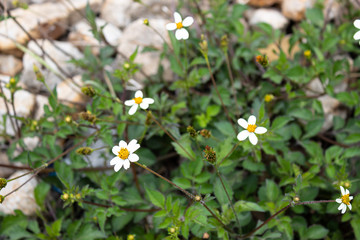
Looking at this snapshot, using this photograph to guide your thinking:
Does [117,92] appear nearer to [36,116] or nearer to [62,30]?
[36,116]

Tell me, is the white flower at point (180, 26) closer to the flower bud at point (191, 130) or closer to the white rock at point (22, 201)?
the flower bud at point (191, 130)

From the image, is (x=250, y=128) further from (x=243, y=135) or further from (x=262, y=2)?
(x=262, y=2)

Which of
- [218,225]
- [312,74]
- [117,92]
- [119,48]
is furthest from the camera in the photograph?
[119,48]

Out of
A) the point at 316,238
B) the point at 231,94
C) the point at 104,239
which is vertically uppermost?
the point at 231,94

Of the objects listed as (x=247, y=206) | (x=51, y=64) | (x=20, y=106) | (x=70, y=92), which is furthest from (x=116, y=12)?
(x=247, y=206)

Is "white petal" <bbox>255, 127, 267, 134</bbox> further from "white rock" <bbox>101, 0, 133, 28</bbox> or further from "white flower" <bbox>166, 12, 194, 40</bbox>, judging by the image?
"white rock" <bbox>101, 0, 133, 28</bbox>

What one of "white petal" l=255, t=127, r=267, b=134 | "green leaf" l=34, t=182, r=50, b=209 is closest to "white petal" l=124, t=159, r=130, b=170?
"white petal" l=255, t=127, r=267, b=134

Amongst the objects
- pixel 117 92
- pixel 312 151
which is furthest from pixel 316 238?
pixel 117 92
